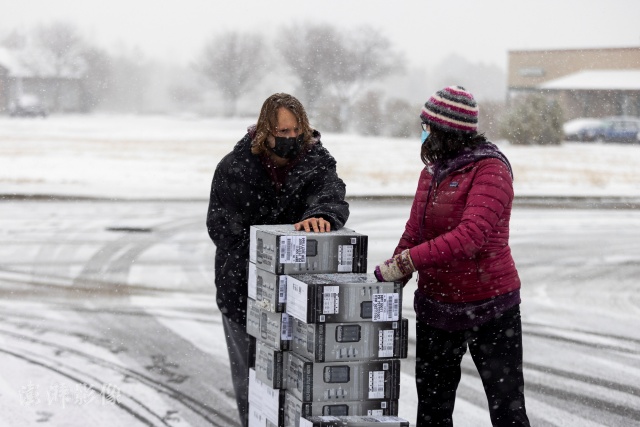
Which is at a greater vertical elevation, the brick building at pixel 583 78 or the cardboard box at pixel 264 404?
the brick building at pixel 583 78

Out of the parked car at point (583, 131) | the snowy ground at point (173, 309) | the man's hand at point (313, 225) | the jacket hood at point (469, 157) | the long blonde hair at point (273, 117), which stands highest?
the parked car at point (583, 131)

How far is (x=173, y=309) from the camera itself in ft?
27.5

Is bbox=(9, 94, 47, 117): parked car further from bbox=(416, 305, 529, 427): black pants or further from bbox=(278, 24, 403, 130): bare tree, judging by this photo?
bbox=(416, 305, 529, 427): black pants

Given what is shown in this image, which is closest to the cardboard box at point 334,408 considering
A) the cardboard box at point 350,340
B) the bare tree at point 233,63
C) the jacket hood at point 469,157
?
the cardboard box at point 350,340

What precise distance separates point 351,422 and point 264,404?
60 centimetres

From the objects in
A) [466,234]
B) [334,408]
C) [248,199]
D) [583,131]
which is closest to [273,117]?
[248,199]

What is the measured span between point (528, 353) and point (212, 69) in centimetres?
5849

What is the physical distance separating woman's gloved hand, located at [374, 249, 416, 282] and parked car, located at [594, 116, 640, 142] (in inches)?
1818

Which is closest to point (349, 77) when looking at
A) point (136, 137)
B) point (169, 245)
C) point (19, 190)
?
point (136, 137)

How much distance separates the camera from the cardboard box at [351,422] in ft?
10.8

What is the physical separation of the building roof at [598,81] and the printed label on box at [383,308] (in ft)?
172

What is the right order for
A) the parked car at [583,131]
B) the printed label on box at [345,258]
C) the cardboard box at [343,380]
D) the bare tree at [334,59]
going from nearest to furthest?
the cardboard box at [343,380] → the printed label on box at [345,258] → the parked car at [583,131] → the bare tree at [334,59]

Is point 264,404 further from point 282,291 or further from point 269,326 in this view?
point 282,291

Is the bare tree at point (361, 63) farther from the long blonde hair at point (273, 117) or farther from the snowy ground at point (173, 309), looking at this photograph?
the long blonde hair at point (273, 117)
